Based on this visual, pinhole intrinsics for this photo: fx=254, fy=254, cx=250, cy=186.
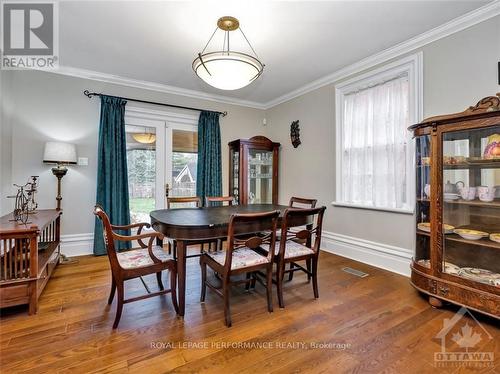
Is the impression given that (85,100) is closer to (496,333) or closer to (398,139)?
(398,139)

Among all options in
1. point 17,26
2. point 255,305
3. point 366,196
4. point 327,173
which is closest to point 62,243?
point 17,26

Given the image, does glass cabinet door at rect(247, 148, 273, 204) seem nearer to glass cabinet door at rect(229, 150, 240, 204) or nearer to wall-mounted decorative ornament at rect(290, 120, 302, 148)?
glass cabinet door at rect(229, 150, 240, 204)

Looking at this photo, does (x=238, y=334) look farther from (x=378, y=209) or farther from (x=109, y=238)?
(x=378, y=209)

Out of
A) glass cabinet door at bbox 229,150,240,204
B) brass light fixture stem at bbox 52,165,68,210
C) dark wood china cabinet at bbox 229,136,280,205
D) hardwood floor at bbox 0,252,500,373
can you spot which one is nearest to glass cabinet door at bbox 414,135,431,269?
hardwood floor at bbox 0,252,500,373

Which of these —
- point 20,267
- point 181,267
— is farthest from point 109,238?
point 20,267

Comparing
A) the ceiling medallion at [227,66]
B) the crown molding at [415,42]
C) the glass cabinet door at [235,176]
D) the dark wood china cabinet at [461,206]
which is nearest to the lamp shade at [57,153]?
the ceiling medallion at [227,66]

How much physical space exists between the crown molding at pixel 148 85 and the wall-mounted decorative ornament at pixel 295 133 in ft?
3.30

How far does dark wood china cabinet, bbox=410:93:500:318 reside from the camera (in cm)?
200

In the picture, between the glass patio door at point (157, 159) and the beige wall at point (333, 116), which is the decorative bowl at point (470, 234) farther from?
the glass patio door at point (157, 159)

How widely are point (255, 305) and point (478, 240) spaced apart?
1.94 meters

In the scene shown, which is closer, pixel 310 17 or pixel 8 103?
pixel 310 17

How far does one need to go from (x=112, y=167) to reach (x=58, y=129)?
83cm

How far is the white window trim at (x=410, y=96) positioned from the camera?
2.74 meters

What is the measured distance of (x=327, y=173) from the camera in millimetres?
3873
